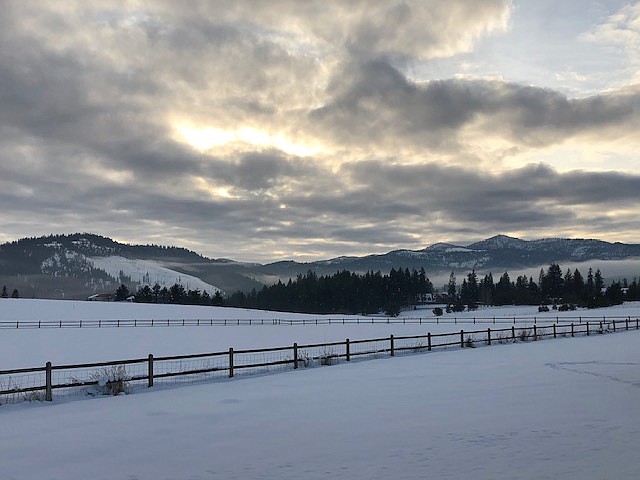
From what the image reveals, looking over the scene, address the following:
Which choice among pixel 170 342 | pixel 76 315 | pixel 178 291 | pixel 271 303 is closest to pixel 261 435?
pixel 170 342

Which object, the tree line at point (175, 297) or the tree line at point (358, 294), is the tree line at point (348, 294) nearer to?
the tree line at point (358, 294)

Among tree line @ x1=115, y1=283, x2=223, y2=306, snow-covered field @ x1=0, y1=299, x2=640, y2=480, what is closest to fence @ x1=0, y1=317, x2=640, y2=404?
snow-covered field @ x1=0, y1=299, x2=640, y2=480

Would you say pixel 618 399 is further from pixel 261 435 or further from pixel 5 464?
pixel 5 464

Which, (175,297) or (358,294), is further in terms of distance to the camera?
(358,294)

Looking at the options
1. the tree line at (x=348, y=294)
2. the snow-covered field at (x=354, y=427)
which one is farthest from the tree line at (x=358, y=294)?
the snow-covered field at (x=354, y=427)

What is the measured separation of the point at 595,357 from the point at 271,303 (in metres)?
168

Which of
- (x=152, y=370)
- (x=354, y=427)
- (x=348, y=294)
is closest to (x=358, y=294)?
(x=348, y=294)

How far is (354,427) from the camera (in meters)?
12.5

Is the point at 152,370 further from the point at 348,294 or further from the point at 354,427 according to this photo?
the point at 348,294

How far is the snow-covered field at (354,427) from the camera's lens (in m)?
9.37

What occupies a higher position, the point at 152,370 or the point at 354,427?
the point at 152,370

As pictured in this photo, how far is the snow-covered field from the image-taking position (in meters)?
9.37

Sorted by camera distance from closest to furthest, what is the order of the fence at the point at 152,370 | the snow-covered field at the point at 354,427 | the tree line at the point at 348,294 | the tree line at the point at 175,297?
the snow-covered field at the point at 354,427 < the fence at the point at 152,370 < the tree line at the point at 175,297 < the tree line at the point at 348,294

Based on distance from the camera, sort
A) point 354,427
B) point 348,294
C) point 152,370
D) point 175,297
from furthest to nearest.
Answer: point 348,294 < point 175,297 < point 152,370 < point 354,427
